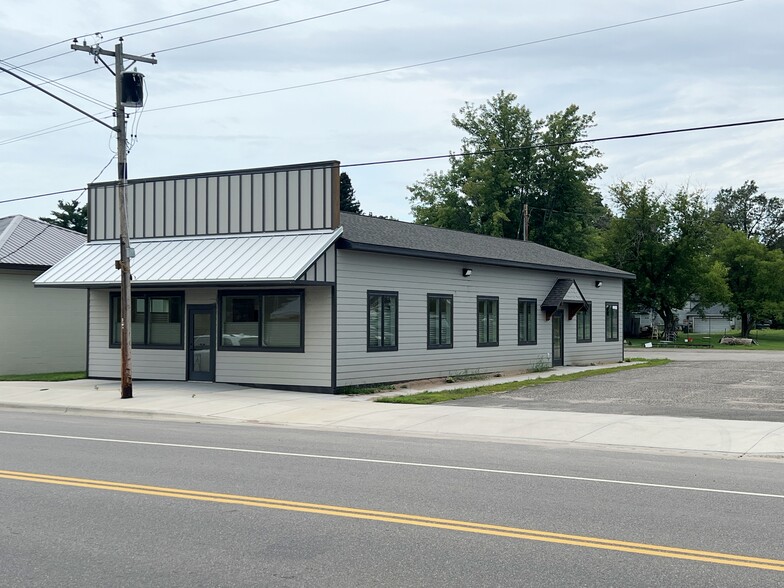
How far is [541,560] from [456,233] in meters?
26.8

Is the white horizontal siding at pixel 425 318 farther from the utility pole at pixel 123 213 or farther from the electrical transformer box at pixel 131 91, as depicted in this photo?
the electrical transformer box at pixel 131 91

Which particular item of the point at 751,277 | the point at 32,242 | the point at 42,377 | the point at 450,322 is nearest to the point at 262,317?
the point at 450,322

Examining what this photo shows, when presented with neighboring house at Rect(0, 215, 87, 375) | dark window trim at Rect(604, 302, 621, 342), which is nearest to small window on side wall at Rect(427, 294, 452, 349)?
dark window trim at Rect(604, 302, 621, 342)

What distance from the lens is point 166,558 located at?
21.7 feet

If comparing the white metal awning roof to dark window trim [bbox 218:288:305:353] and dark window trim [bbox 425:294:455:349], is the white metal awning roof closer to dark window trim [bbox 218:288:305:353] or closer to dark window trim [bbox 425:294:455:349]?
dark window trim [bbox 218:288:305:353]

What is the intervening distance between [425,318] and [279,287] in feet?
16.3

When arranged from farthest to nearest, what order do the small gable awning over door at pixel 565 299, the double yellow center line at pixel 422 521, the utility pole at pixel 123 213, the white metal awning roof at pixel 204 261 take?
the small gable awning over door at pixel 565 299
the white metal awning roof at pixel 204 261
the utility pole at pixel 123 213
the double yellow center line at pixel 422 521

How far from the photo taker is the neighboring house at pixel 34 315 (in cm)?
2972

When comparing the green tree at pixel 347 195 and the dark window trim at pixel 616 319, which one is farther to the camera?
the green tree at pixel 347 195

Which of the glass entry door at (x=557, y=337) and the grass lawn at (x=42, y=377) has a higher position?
the glass entry door at (x=557, y=337)

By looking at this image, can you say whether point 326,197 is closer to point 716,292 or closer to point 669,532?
point 669,532

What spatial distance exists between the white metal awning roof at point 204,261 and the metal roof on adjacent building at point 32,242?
5.44 metres

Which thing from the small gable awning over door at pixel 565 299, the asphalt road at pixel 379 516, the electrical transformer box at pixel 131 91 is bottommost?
the asphalt road at pixel 379 516

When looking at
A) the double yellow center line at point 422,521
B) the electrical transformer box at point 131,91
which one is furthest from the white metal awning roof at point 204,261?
the double yellow center line at point 422,521
